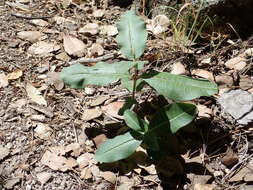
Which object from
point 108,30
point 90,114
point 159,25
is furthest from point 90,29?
point 90,114

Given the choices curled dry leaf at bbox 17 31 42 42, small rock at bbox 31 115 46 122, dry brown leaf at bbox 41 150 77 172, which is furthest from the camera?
curled dry leaf at bbox 17 31 42 42

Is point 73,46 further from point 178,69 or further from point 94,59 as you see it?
point 178,69

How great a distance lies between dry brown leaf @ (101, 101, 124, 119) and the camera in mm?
1599

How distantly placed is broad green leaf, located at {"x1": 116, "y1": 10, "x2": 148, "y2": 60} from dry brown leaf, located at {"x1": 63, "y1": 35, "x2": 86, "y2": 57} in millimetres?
399

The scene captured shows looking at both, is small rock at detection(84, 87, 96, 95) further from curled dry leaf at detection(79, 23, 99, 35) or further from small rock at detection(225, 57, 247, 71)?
small rock at detection(225, 57, 247, 71)

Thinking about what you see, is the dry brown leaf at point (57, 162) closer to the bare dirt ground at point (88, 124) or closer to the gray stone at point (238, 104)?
the bare dirt ground at point (88, 124)

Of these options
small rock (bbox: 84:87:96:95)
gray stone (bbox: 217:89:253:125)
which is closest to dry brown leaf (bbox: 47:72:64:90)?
small rock (bbox: 84:87:96:95)

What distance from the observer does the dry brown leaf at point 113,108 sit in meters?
1.60

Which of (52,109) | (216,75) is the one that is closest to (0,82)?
(52,109)

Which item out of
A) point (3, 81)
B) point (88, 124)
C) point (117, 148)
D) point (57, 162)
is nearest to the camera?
point (117, 148)

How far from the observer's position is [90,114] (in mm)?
1611

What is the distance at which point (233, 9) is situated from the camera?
191 cm

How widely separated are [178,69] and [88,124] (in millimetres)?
462

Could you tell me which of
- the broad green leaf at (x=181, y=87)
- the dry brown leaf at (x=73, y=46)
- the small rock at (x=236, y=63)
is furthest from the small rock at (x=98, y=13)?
the broad green leaf at (x=181, y=87)
